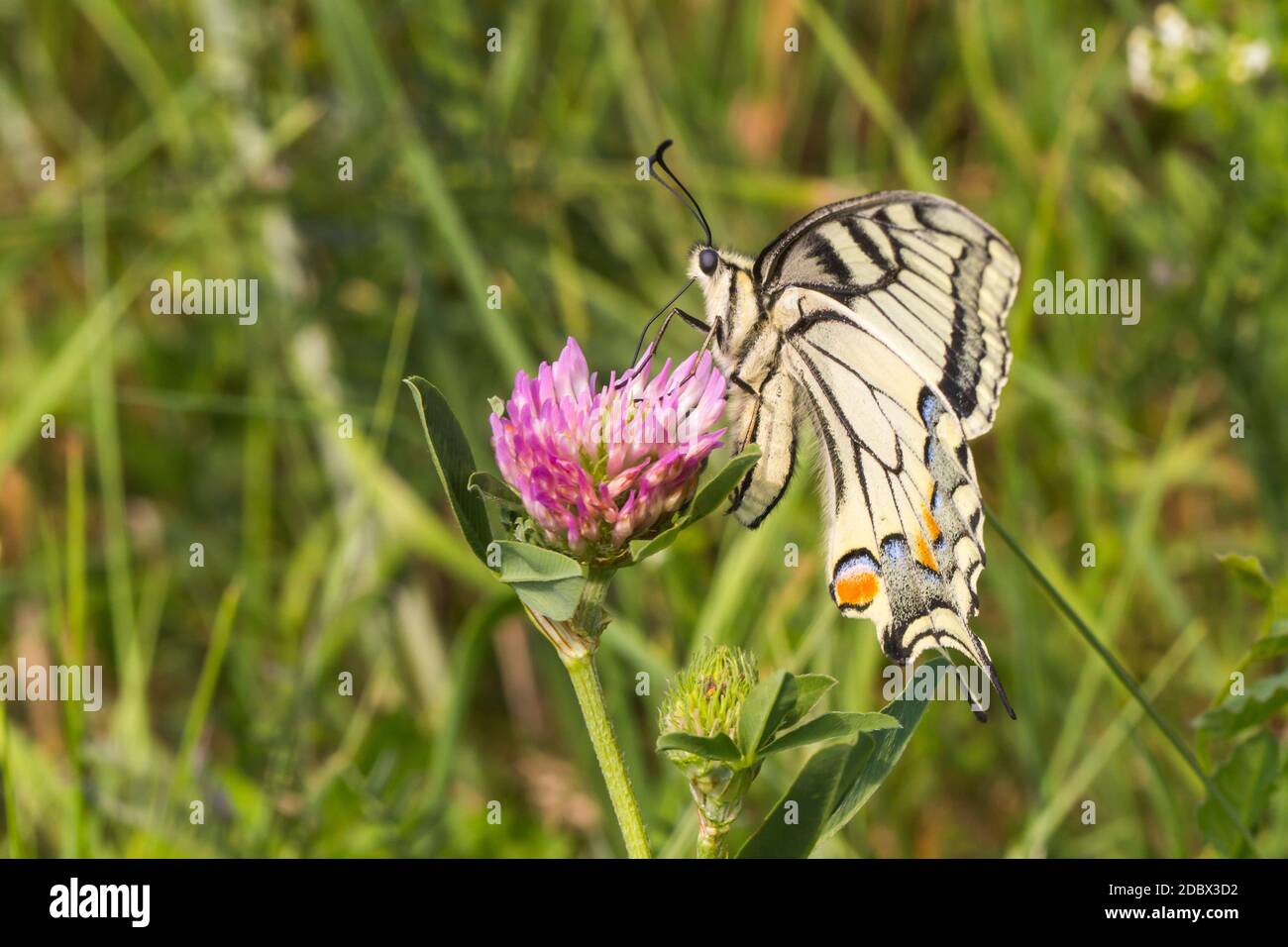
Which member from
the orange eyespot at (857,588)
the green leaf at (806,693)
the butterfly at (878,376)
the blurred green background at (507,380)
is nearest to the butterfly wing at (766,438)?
the butterfly at (878,376)

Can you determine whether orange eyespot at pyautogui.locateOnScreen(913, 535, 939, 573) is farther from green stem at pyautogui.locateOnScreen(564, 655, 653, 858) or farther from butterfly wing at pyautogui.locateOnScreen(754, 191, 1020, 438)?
green stem at pyautogui.locateOnScreen(564, 655, 653, 858)

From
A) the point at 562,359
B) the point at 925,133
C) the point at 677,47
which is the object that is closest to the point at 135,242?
the point at 677,47

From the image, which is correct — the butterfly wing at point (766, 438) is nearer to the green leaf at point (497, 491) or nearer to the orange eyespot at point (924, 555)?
the orange eyespot at point (924, 555)

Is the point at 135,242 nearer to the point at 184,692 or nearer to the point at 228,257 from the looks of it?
the point at 228,257

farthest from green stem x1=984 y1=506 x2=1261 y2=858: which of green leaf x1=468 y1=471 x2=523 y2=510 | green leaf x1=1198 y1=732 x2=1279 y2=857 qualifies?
green leaf x1=468 y1=471 x2=523 y2=510

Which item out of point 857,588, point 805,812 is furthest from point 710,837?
point 857,588
